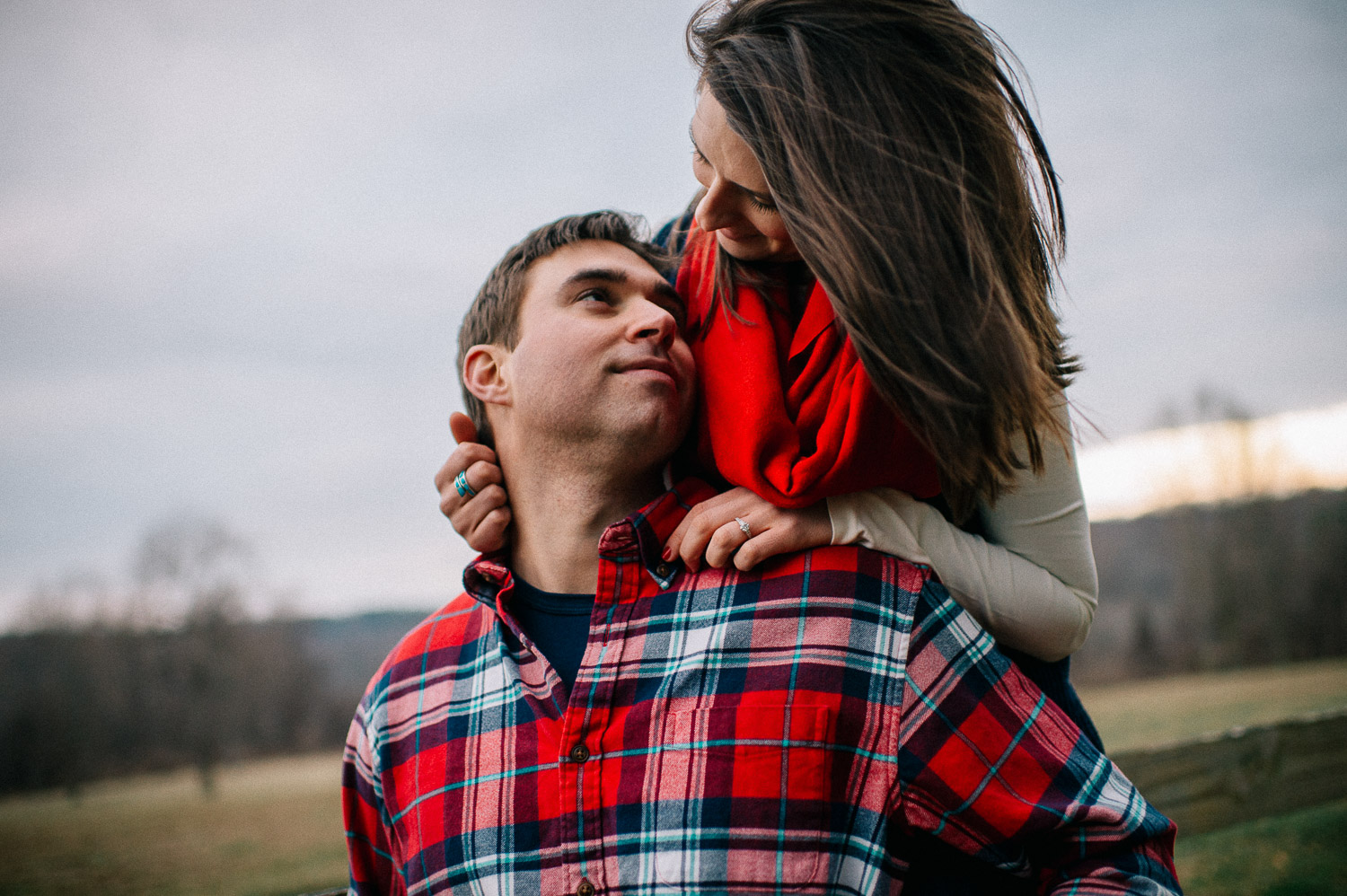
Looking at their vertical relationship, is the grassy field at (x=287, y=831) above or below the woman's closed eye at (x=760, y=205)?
below

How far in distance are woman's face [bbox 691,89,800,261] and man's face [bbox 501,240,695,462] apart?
32cm

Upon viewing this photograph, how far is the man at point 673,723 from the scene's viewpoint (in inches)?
60.9

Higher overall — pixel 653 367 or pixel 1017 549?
pixel 653 367

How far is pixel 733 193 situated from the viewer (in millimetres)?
1719

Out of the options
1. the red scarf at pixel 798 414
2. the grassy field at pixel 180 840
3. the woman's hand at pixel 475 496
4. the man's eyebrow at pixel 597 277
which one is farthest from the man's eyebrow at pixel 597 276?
the grassy field at pixel 180 840

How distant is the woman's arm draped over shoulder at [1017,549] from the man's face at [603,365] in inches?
18.8

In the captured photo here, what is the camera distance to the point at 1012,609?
1.69m

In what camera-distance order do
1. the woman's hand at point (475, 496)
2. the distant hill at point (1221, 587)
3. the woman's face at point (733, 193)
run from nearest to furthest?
1. the woman's face at point (733, 193)
2. the woman's hand at point (475, 496)
3. the distant hill at point (1221, 587)

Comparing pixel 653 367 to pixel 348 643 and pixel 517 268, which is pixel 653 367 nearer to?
pixel 517 268

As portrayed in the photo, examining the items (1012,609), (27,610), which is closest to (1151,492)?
(1012,609)

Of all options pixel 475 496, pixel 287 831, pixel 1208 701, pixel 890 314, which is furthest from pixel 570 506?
pixel 1208 701

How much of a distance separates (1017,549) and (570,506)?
1024mm

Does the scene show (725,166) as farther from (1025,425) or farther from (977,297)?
(1025,425)

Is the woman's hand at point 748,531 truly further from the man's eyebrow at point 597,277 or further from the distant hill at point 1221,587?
the distant hill at point 1221,587
